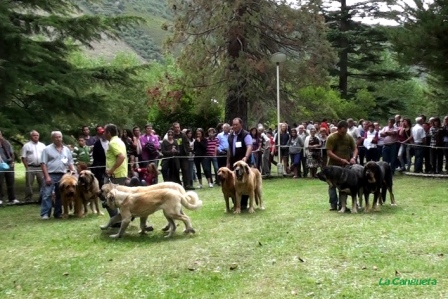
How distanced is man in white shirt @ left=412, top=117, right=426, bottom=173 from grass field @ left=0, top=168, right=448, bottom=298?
18.2ft

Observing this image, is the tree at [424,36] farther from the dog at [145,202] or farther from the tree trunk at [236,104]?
the dog at [145,202]

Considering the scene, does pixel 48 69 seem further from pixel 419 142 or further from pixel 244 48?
pixel 419 142

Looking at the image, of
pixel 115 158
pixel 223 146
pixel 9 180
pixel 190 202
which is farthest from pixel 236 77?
pixel 190 202

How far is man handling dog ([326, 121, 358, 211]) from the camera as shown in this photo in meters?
10.6

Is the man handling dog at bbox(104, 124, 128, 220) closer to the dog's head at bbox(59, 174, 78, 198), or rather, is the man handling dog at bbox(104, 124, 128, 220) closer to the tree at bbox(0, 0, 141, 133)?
the dog's head at bbox(59, 174, 78, 198)

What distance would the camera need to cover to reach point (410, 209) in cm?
1055

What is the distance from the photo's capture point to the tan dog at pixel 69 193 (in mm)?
11273

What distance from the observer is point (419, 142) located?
16375mm

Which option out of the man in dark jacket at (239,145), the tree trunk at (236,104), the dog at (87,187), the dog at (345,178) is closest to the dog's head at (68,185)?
the dog at (87,187)

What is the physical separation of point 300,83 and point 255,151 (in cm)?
743

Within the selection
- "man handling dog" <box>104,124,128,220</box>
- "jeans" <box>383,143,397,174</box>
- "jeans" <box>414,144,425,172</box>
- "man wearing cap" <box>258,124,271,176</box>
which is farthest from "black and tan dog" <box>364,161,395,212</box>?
"man wearing cap" <box>258,124,271,176</box>

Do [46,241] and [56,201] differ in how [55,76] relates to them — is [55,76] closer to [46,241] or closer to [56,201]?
[56,201]

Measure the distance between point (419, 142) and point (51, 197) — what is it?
1086 centimetres

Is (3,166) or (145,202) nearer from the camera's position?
(145,202)
